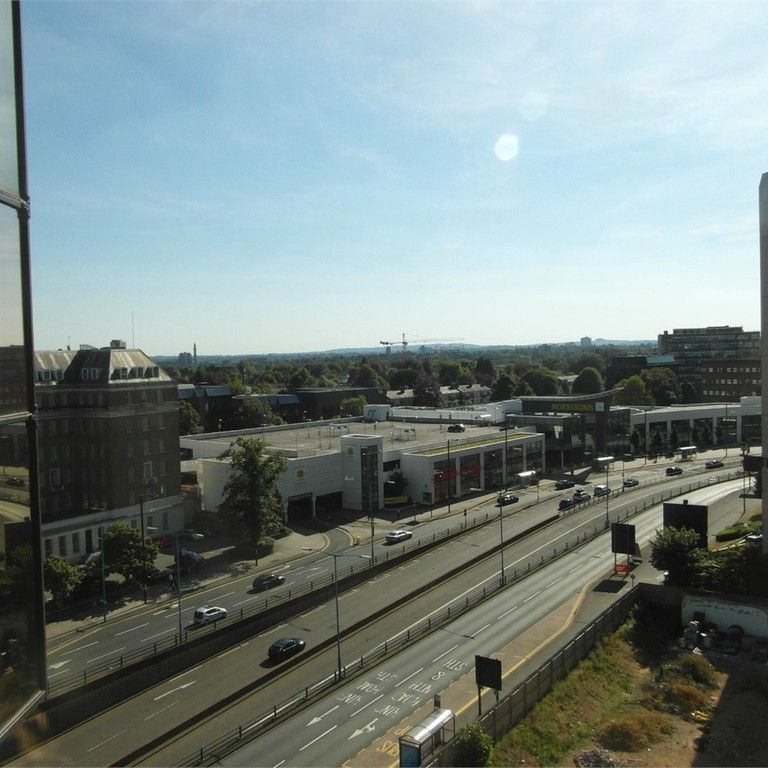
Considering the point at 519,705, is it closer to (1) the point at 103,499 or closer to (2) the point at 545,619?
(2) the point at 545,619

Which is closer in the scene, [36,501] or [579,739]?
[36,501]

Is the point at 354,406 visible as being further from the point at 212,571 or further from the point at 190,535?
the point at 212,571

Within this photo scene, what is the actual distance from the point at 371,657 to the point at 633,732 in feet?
39.7

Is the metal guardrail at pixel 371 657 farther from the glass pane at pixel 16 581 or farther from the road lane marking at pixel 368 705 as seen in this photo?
the glass pane at pixel 16 581

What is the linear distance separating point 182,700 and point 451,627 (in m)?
14.4

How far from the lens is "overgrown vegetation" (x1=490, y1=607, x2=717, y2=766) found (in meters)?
26.3

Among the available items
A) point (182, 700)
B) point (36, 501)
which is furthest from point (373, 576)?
point (36, 501)

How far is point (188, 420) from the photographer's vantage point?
104812 mm


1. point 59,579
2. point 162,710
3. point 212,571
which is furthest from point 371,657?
point 212,571

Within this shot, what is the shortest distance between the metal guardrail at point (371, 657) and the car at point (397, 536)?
11197mm

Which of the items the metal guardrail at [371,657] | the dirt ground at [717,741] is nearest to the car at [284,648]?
the metal guardrail at [371,657]

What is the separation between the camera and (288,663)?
31.9 meters

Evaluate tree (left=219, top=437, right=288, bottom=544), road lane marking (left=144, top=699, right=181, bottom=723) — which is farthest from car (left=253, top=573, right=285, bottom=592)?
road lane marking (left=144, top=699, right=181, bottom=723)

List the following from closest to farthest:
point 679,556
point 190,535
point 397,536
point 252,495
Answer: point 679,556 < point 252,495 < point 397,536 < point 190,535
